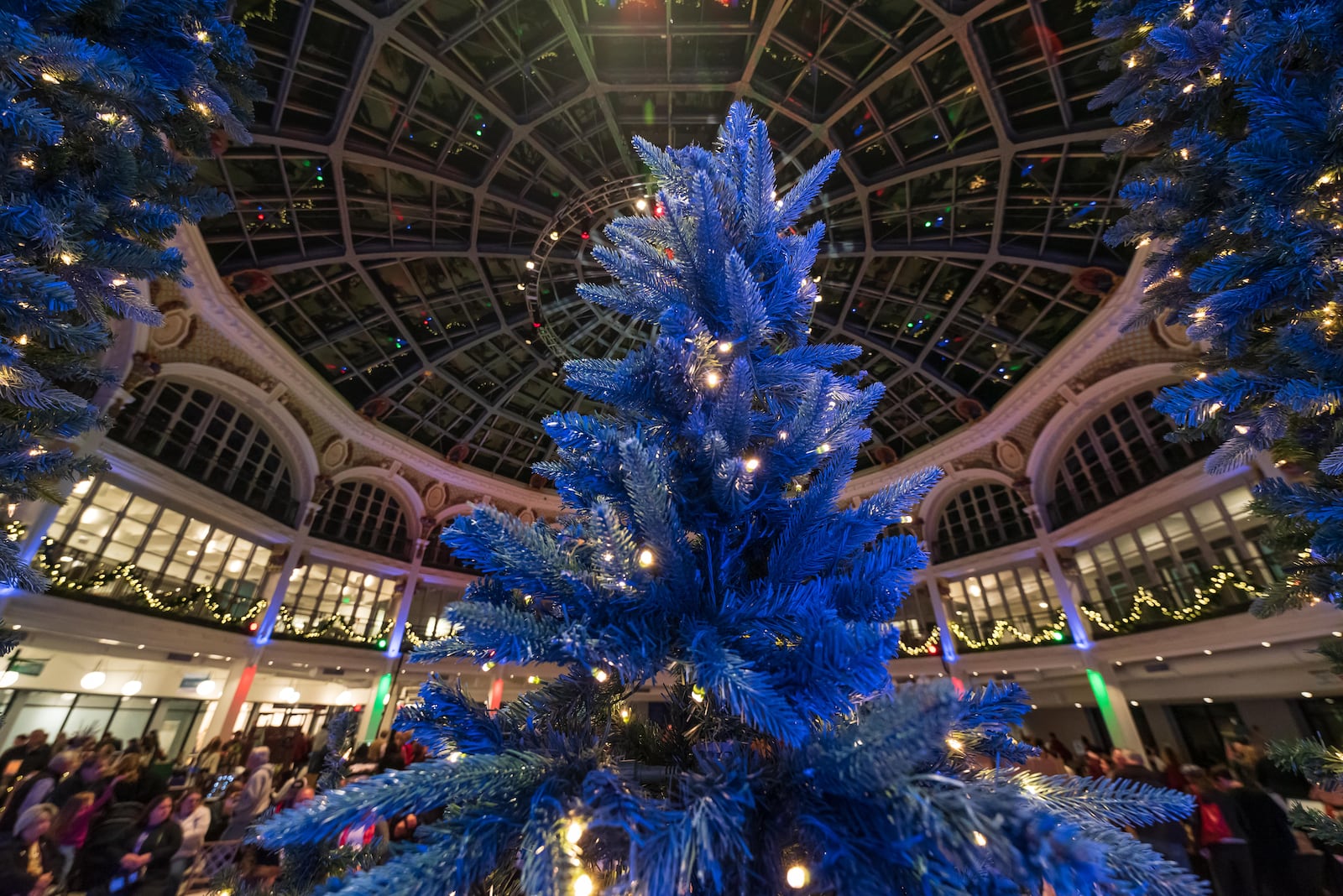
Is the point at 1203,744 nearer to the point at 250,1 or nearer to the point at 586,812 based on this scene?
the point at 586,812

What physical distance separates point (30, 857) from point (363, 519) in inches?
537

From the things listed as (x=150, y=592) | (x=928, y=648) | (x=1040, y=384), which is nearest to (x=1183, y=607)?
(x=1040, y=384)

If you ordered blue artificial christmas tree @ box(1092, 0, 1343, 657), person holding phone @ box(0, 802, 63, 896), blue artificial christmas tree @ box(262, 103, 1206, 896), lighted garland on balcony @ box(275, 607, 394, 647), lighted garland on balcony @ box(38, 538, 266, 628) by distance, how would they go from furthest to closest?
lighted garland on balcony @ box(275, 607, 394, 647), lighted garland on balcony @ box(38, 538, 266, 628), person holding phone @ box(0, 802, 63, 896), blue artificial christmas tree @ box(1092, 0, 1343, 657), blue artificial christmas tree @ box(262, 103, 1206, 896)

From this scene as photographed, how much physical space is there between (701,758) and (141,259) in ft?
11.9

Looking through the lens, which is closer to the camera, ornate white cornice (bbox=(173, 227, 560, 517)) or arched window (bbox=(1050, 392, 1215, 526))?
ornate white cornice (bbox=(173, 227, 560, 517))

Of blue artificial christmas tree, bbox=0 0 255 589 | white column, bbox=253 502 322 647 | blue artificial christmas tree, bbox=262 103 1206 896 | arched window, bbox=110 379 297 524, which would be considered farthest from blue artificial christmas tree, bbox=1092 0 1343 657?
white column, bbox=253 502 322 647

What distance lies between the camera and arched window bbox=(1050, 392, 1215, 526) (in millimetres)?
11742

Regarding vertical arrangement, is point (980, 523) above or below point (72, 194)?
above

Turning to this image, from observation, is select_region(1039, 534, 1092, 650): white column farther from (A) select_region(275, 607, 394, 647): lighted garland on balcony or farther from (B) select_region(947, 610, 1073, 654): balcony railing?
(A) select_region(275, 607, 394, 647): lighted garland on balcony

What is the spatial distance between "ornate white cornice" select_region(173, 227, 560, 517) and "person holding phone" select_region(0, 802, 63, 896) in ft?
17.9

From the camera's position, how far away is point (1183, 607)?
35.7 feet

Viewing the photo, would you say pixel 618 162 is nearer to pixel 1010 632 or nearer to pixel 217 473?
pixel 217 473

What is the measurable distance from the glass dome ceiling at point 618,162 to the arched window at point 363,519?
363cm

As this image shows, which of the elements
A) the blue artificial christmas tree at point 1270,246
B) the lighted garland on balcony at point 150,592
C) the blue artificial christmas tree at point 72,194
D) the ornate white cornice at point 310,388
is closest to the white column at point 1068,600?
the blue artificial christmas tree at point 1270,246
